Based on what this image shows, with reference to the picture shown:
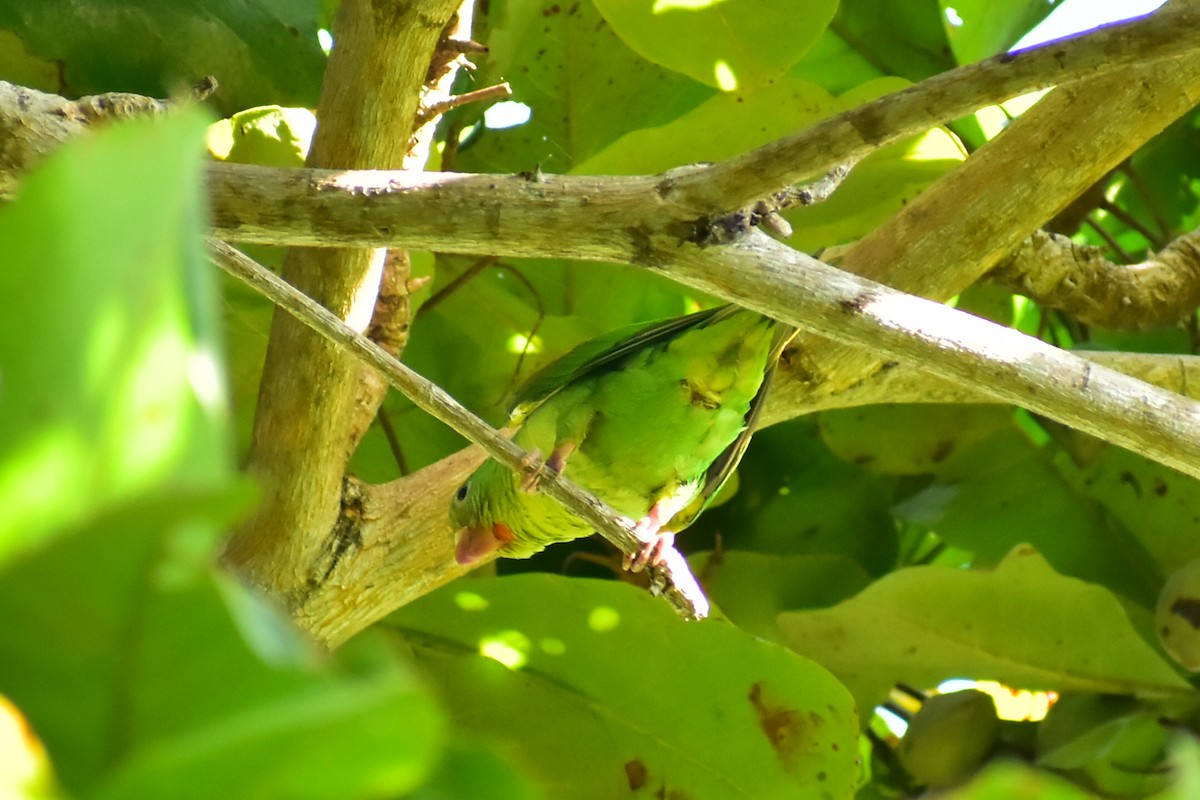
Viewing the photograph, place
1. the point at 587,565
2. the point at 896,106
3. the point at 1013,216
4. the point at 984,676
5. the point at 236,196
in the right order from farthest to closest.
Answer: the point at 587,565 < the point at 984,676 < the point at 1013,216 < the point at 236,196 < the point at 896,106

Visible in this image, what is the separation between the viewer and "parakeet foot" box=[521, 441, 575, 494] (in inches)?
47.7

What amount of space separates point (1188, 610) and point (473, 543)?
1.20 metres

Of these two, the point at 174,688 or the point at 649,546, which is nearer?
the point at 174,688

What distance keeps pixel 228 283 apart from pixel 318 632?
561 mm

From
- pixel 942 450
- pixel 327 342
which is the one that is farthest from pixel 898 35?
pixel 327 342

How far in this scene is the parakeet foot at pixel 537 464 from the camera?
1.21 m

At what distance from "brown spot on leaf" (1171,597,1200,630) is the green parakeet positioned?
0.81 meters

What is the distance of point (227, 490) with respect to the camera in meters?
0.26

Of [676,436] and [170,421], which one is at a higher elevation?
[170,421]

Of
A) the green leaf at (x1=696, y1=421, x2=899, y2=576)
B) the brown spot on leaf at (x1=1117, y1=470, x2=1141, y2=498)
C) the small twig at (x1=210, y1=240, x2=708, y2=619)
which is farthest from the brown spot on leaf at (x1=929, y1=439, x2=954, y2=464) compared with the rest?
the small twig at (x1=210, y1=240, x2=708, y2=619)

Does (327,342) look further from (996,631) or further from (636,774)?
(996,631)

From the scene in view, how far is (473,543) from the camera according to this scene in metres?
1.59

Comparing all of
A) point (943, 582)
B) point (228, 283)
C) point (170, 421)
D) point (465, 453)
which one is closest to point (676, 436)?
point (465, 453)

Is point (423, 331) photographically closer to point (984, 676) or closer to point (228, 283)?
point (228, 283)
